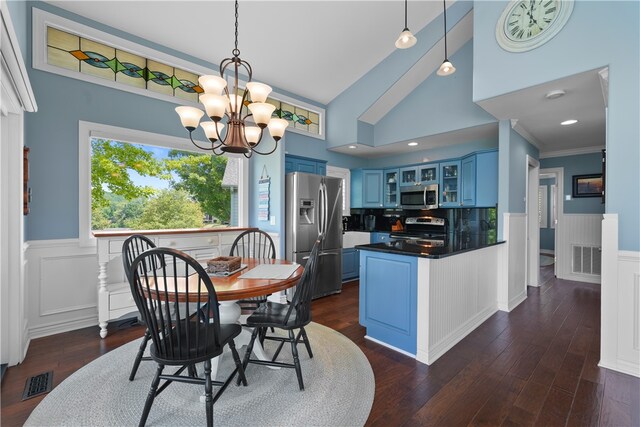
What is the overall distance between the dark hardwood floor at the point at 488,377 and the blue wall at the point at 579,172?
8.91 ft

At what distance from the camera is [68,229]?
294 centimetres

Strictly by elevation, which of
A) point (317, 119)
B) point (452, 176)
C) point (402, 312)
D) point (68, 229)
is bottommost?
point (402, 312)

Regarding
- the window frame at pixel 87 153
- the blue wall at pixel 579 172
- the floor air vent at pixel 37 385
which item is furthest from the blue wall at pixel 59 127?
the blue wall at pixel 579 172

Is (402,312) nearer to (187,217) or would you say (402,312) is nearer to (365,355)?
(365,355)

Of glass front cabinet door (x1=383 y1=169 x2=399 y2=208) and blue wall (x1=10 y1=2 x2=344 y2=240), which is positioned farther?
glass front cabinet door (x1=383 y1=169 x2=399 y2=208)

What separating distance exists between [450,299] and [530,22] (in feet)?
8.46

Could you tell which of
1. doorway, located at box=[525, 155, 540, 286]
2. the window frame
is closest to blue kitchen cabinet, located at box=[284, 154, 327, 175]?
the window frame

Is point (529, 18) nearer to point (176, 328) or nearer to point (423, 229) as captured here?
point (423, 229)

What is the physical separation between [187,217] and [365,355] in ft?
8.98

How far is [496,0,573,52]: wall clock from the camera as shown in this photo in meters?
2.49

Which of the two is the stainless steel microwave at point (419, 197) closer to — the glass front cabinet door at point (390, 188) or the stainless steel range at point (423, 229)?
the glass front cabinet door at point (390, 188)

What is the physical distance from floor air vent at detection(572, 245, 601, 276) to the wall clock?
4136 mm

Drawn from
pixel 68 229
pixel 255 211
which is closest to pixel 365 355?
pixel 255 211

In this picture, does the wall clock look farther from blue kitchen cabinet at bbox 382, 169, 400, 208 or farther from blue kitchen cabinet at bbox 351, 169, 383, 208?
blue kitchen cabinet at bbox 351, 169, 383, 208
